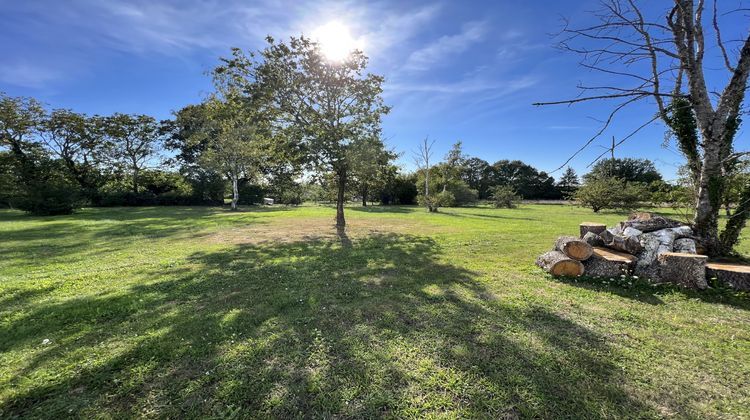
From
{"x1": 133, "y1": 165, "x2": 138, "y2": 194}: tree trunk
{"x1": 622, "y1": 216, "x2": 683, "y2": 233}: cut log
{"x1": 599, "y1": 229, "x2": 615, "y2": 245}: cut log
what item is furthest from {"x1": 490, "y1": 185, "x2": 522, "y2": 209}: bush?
{"x1": 133, "y1": 165, "x2": 138, "y2": 194}: tree trunk

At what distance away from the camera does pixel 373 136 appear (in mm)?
11500

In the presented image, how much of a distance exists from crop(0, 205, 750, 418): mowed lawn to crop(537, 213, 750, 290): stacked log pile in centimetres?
27

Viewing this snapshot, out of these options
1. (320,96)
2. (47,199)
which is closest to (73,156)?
(47,199)

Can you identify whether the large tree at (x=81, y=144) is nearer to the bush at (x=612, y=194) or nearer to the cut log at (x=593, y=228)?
the cut log at (x=593, y=228)

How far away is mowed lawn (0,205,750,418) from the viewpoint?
2207 millimetres

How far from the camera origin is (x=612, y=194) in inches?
976

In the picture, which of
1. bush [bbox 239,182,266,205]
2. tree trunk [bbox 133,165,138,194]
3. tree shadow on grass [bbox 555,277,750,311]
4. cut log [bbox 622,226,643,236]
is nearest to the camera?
tree shadow on grass [bbox 555,277,750,311]

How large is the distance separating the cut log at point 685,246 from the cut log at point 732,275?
0.43m

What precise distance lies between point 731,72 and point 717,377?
18.2 feet

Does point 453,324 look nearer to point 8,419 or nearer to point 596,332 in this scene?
point 596,332

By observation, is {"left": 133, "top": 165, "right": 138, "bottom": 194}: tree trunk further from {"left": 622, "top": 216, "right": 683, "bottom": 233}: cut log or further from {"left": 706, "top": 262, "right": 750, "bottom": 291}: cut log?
{"left": 706, "top": 262, "right": 750, "bottom": 291}: cut log

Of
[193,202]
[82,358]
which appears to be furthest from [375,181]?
[193,202]

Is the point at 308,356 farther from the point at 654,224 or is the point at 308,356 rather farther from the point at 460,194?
the point at 460,194

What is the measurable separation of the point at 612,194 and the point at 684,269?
25.9 meters
